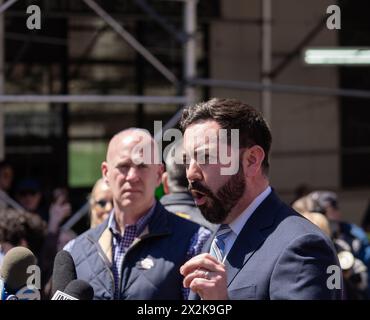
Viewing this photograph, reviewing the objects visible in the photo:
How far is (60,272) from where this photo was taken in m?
2.88

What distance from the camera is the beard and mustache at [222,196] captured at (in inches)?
98.3

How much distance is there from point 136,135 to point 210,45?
Result: 6535 mm

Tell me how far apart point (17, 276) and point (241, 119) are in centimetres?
84

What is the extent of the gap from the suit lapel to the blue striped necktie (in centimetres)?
7

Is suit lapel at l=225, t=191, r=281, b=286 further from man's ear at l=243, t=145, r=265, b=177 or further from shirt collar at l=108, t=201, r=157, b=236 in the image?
shirt collar at l=108, t=201, r=157, b=236

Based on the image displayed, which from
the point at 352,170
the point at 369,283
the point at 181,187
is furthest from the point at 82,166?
the point at 181,187

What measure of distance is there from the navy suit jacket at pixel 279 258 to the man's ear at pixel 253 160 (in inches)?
4.0

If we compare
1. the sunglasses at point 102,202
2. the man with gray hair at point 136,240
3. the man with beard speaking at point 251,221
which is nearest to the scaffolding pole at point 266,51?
the sunglasses at point 102,202

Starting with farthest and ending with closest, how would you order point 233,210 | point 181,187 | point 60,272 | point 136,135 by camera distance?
1. point 181,187
2. point 136,135
3. point 60,272
4. point 233,210

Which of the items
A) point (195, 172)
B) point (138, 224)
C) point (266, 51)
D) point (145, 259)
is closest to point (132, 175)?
point (138, 224)

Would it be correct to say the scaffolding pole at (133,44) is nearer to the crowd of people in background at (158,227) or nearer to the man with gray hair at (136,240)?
the crowd of people in background at (158,227)

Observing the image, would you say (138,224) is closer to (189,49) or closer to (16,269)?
(16,269)

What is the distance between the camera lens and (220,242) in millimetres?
2646
